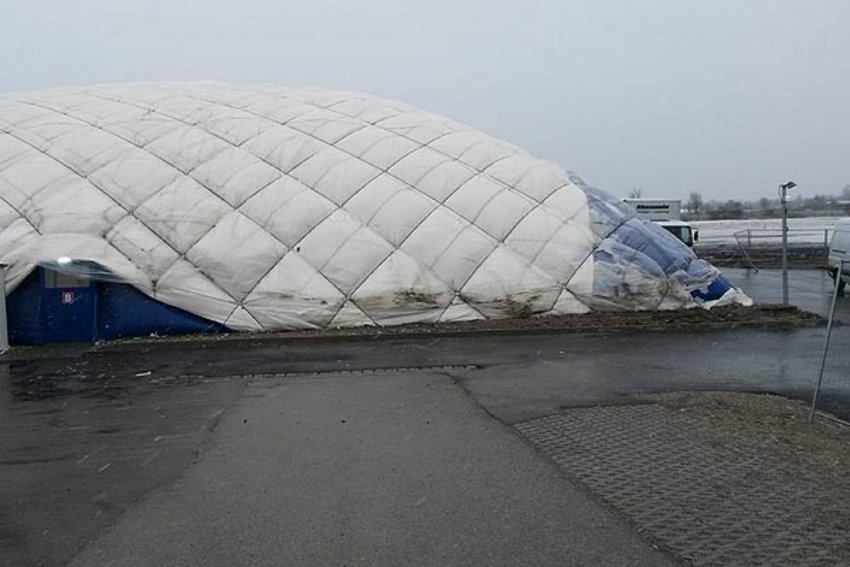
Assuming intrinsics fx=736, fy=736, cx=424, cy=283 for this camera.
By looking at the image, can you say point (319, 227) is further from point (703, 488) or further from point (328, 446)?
point (703, 488)

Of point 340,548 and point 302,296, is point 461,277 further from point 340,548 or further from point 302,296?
point 340,548

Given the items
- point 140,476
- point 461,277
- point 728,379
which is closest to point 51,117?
point 461,277

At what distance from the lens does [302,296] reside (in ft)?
43.1

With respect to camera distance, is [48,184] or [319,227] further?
[48,184]

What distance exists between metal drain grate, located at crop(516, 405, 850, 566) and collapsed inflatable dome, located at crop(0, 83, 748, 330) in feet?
23.0

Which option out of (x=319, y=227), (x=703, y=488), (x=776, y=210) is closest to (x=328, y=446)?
(x=703, y=488)

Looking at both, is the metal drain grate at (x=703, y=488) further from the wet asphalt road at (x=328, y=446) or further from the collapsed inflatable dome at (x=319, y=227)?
the collapsed inflatable dome at (x=319, y=227)

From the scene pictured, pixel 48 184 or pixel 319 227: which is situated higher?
pixel 48 184

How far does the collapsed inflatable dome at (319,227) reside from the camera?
13.1m

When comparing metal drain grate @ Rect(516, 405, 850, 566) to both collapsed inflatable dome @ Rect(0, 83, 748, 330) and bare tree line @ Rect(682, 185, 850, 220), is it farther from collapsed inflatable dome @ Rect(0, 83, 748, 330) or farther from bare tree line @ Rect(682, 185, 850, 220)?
bare tree line @ Rect(682, 185, 850, 220)

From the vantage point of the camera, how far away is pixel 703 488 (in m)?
4.91

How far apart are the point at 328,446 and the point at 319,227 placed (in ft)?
26.8

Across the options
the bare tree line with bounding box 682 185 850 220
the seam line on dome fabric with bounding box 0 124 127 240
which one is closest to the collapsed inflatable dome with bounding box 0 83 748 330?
the seam line on dome fabric with bounding box 0 124 127 240

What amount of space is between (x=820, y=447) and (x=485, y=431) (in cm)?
266
